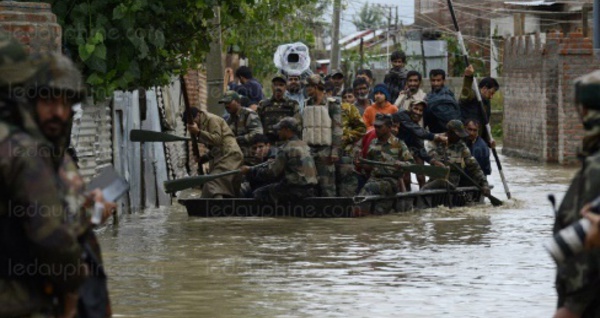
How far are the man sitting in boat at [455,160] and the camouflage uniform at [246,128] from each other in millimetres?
2251

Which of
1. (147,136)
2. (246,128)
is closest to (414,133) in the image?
(246,128)

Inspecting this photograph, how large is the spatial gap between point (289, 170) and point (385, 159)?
4.50ft

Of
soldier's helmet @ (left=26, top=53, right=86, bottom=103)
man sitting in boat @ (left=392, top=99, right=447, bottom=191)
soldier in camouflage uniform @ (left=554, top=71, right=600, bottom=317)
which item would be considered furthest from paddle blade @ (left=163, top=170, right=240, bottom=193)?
soldier's helmet @ (left=26, top=53, right=86, bottom=103)

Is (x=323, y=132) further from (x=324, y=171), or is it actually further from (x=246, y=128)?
(x=246, y=128)

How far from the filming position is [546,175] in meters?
23.8

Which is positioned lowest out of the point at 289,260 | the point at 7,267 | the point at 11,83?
the point at 289,260

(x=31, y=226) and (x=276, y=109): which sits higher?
(x=276, y=109)

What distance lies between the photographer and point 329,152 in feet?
53.4

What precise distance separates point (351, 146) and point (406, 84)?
119 inches

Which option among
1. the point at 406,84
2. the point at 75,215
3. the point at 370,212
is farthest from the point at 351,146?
the point at 75,215

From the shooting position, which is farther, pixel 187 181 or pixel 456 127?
pixel 456 127

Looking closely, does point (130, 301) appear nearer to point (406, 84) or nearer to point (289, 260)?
point (289, 260)

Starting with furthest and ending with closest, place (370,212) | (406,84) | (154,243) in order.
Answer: (406,84) → (370,212) → (154,243)

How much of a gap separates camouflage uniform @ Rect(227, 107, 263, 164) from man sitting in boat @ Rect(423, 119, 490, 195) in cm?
225
